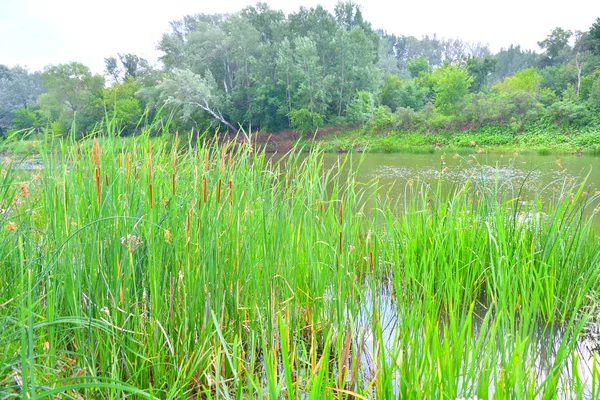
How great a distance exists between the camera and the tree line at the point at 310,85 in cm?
1923

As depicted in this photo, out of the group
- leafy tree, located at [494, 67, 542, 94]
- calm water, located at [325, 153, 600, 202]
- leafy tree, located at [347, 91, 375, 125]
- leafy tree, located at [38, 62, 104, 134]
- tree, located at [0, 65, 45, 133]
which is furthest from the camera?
tree, located at [0, 65, 45, 133]

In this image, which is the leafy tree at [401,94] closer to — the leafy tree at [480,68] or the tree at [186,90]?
the leafy tree at [480,68]

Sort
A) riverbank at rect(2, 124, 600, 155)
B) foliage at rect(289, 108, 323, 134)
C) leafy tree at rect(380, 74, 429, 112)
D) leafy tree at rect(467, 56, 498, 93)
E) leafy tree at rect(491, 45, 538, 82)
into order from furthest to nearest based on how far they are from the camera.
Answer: leafy tree at rect(491, 45, 538, 82)
leafy tree at rect(467, 56, 498, 93)
leafy tree at rect(380, 74, 429, 112)
foliage at rect(289, 108, 323, 134)
riverbank at rect(2, 124, 600, 155)

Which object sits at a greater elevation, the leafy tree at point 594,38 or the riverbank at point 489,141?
the leafy tree at point 594,38

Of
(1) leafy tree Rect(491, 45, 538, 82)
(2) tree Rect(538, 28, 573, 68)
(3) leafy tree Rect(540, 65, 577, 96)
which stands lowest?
(3) leafy tree Rect(540, 65, 577, 96)

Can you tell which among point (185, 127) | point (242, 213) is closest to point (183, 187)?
point (242, 213)

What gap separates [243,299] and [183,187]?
1.56 ft

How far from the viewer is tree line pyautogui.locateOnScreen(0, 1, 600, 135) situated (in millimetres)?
19234

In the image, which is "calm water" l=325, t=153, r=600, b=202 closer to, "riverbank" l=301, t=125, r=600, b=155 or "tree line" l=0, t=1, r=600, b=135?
"riverbank" l=301, t=125, r=600, b=155

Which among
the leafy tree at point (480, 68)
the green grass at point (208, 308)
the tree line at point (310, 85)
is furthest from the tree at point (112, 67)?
the green grass at point (208, 308)

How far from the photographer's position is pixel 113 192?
1233 mm

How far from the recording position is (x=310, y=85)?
23.3 meters

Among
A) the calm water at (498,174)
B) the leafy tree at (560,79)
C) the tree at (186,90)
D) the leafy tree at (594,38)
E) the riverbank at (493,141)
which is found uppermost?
the leafy tree at (594,38)

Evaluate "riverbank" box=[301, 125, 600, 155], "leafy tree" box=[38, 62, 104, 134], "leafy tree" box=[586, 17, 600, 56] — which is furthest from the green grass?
"leafy tree" box=[38, 62, 104, 134]
